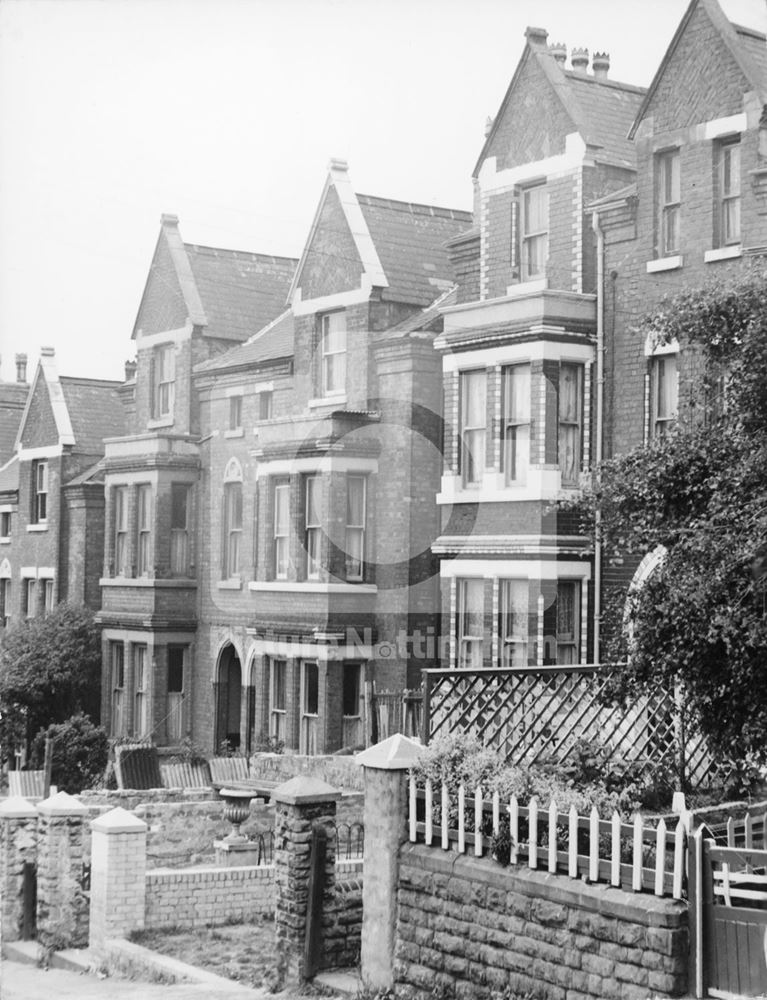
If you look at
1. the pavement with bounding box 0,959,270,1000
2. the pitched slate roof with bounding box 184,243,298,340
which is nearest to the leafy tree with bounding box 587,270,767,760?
the pavement with bounding box 0,959,270,1000

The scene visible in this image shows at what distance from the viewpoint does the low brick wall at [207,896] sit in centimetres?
1844

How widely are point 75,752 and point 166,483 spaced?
21.1 ft

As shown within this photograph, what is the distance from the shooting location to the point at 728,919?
12.1m

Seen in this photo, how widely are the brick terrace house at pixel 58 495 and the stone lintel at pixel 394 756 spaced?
2506 centimetres

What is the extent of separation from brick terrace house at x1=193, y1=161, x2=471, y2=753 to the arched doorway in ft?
2.50

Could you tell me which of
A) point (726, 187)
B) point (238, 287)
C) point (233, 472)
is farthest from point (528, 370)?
point (238, 287)

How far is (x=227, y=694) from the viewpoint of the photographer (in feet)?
116

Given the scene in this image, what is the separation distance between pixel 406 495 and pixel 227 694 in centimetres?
782

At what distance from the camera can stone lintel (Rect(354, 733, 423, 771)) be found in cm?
1535

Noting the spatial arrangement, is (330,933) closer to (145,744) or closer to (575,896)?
(575,896)

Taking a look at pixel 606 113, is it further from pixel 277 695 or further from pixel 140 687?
pixel 140 687

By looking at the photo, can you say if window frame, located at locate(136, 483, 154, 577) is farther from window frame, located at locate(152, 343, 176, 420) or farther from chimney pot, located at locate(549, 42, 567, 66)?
chimney pot, located at locate(549, 42, 567, 66)

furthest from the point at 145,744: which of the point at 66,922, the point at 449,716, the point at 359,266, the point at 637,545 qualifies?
the point at 637,545

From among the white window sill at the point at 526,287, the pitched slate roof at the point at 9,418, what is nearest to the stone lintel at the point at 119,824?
the white window sill at the point at 526,287
